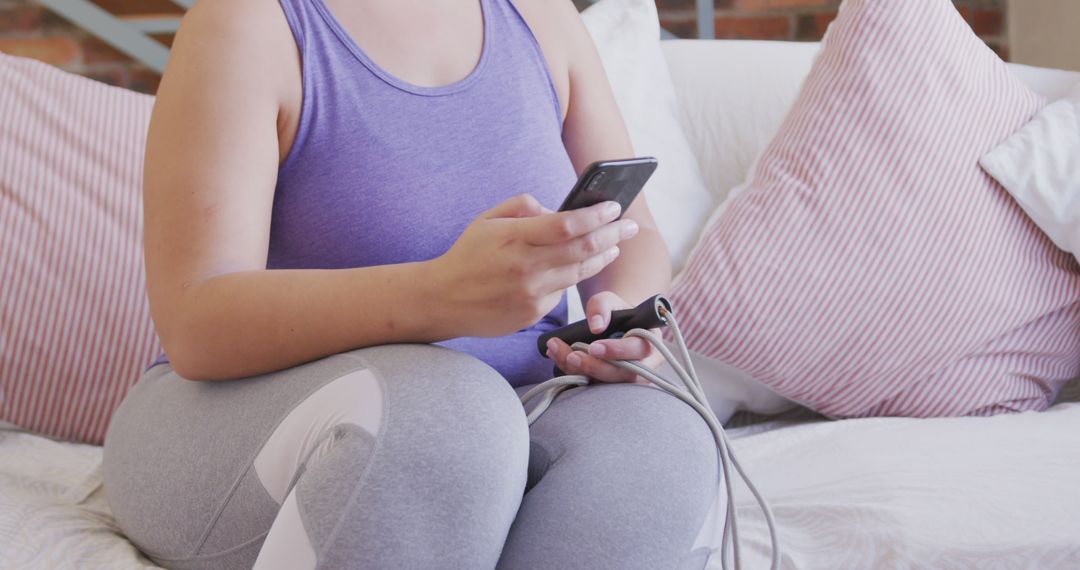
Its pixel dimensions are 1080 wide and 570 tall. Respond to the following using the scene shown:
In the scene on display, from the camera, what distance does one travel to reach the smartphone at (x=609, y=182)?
70 centimetres

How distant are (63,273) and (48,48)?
3.10ft

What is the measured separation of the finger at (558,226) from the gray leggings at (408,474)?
10 cm

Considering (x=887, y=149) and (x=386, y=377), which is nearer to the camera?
(x=386, y=377)

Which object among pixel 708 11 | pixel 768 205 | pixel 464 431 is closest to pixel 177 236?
pixel 464 431

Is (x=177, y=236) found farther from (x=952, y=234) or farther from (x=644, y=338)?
(x=952, y=234)

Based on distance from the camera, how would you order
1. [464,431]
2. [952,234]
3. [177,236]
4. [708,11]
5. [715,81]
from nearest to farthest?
1. [464,431]
2. [177,236]
3. [952,234]
4. [715,81]
5. [708,11]

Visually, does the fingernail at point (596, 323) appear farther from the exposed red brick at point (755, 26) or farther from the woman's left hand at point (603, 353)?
the exposed red brick at point (755, 26)

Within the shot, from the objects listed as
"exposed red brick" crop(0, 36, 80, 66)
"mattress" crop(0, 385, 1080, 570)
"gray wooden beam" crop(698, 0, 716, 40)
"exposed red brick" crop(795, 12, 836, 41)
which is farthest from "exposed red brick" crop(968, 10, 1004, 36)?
"exposed red brick" crop(0, 36, 80, 66)

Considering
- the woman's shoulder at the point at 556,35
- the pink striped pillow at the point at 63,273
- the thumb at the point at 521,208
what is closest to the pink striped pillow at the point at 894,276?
the woman's shoulder at the point at 556,35

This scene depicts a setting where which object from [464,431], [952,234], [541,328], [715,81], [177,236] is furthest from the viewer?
[715,81]

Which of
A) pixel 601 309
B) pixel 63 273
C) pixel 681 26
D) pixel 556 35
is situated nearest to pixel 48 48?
pixel 63 273

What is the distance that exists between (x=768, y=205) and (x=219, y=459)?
28.0 inches

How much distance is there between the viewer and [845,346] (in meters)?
1.17

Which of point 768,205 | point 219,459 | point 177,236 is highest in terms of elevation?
point 177,236
